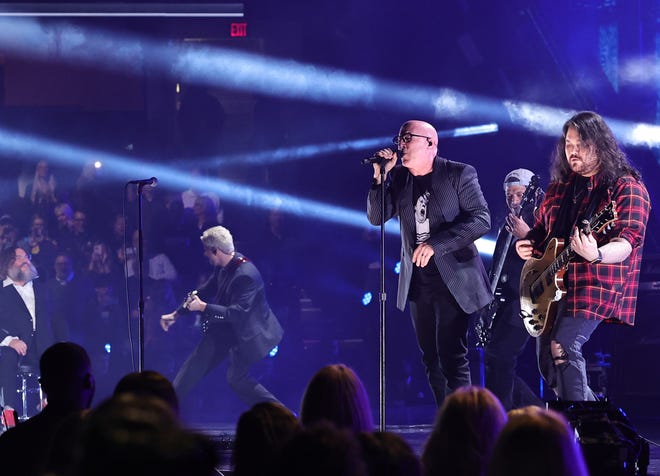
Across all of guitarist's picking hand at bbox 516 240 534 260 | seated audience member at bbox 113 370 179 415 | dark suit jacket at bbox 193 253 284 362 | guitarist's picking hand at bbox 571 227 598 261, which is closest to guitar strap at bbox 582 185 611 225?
guitarist's picking hand at bbox 571 227 598 261

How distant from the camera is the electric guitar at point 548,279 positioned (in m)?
5.46

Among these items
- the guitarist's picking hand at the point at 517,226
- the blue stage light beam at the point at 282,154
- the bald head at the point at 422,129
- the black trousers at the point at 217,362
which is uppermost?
the blue stage light beam at the point at 282,154

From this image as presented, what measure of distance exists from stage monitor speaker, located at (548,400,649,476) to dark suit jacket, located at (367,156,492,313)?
1775 mm

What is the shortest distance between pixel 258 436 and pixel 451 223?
3.98 meters

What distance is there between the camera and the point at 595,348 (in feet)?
31.2

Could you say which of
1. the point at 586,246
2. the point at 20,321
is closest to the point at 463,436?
the point at 586,246

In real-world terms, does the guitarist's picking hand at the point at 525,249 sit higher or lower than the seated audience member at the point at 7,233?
lower

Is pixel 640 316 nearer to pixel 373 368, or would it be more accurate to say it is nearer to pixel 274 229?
pixel 373 368

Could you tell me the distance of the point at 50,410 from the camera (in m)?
3.53

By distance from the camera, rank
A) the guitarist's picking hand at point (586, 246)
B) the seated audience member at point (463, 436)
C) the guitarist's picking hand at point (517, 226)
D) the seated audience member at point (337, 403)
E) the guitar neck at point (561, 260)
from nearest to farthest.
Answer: the seated audience member at point (463, 436), the seated audience member at point (337, 403), the guitarist's picking hand at point (586, 246), the guitar neck at point (561, 260), the guitarist's picking hand at point (517, 226)

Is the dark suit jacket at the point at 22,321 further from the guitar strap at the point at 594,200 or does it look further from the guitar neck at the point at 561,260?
the guitar strap at the point at 594,200

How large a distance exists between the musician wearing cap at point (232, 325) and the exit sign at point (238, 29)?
3669mm

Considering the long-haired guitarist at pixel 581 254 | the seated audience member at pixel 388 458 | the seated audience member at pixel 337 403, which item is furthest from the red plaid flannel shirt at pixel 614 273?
the seated audience member at pixel 388 458

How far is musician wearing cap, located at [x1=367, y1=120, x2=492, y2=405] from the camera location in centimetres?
637
